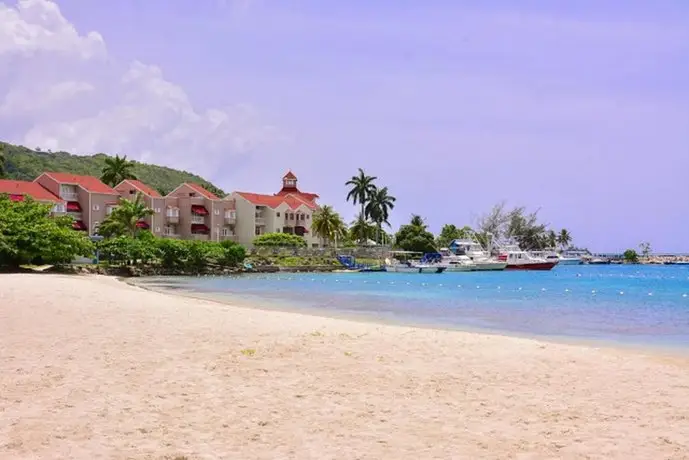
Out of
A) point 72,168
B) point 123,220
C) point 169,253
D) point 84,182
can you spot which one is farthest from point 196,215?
point 72,168

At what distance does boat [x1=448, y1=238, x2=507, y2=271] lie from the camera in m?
100

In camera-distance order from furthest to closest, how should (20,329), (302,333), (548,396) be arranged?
(302,333) < (20,329) < (548,396)

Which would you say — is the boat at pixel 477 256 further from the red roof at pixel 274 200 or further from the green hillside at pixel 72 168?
the green hillside at pixel 72 168

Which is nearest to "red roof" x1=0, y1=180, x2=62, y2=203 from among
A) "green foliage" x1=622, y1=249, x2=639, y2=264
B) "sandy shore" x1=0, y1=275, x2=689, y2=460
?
"sandy shore" x1=0, y1=275, x2=689, y2=460

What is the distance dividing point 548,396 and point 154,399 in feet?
17.8

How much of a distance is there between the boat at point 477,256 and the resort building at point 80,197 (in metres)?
52.1

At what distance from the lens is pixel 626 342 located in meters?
20.1

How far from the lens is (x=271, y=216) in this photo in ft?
318

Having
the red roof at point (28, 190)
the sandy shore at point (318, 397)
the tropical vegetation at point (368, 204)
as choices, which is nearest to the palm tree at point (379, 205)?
the tropical vegetation at point (368, 204)

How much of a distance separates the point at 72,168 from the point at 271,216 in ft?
186

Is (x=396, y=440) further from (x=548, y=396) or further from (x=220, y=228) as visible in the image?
(x=220, y=228)

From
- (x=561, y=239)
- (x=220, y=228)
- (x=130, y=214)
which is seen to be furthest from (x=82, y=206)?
(x=561, y=239)

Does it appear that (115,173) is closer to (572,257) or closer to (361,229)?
(361,229)

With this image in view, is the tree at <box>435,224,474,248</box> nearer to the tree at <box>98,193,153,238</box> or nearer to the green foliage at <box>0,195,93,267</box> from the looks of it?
the tree at <box>98,193,153,238</box>
